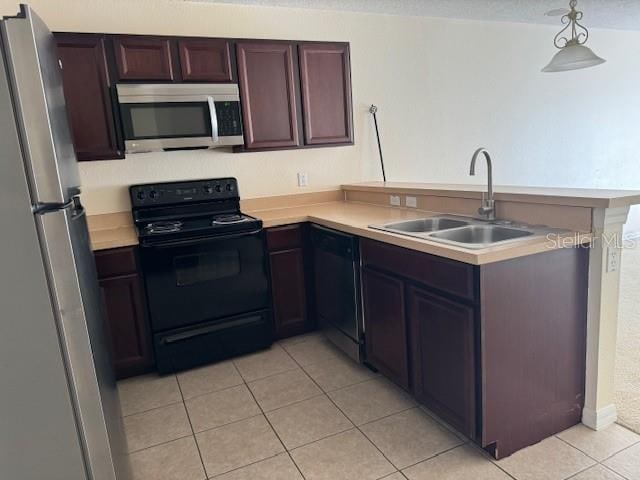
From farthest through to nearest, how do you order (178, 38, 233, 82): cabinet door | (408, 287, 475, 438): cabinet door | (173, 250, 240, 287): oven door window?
(178, 38, 233, 82): cabinet door, (173, 250, 240, 287): oven door window, (408, 287, 475, 438): cabinet door

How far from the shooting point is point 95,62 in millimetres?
2684

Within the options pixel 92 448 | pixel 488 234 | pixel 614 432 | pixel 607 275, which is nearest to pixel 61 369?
pixel 92 448

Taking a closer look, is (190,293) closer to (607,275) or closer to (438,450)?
(438,450)

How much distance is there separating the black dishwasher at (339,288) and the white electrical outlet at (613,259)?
1188 millimetres

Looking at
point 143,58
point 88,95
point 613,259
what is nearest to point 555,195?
point 613,259

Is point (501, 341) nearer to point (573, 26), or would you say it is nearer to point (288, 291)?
point (288, 291)

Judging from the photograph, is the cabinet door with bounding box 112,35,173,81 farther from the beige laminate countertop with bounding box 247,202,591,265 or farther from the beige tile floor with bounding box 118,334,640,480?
the beige tile floor with bounding box 118,334,640,480

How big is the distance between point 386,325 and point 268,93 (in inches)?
70.5

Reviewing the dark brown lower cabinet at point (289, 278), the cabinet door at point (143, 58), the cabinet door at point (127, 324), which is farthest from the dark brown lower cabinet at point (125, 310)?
the cabinet door at point (143, 58)

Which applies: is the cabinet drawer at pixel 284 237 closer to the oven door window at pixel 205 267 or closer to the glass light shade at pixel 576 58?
the oven door window at pixel 205 267

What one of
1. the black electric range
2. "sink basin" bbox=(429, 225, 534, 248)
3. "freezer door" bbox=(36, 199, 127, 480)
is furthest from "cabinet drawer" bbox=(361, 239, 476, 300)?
"freezer door" bbox=(36, 199, 127, 480)

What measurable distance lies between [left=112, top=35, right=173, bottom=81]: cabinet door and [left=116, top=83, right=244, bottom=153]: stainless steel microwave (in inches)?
3.2

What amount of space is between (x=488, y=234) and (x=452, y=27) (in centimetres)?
258

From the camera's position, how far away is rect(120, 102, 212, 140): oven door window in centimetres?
278
